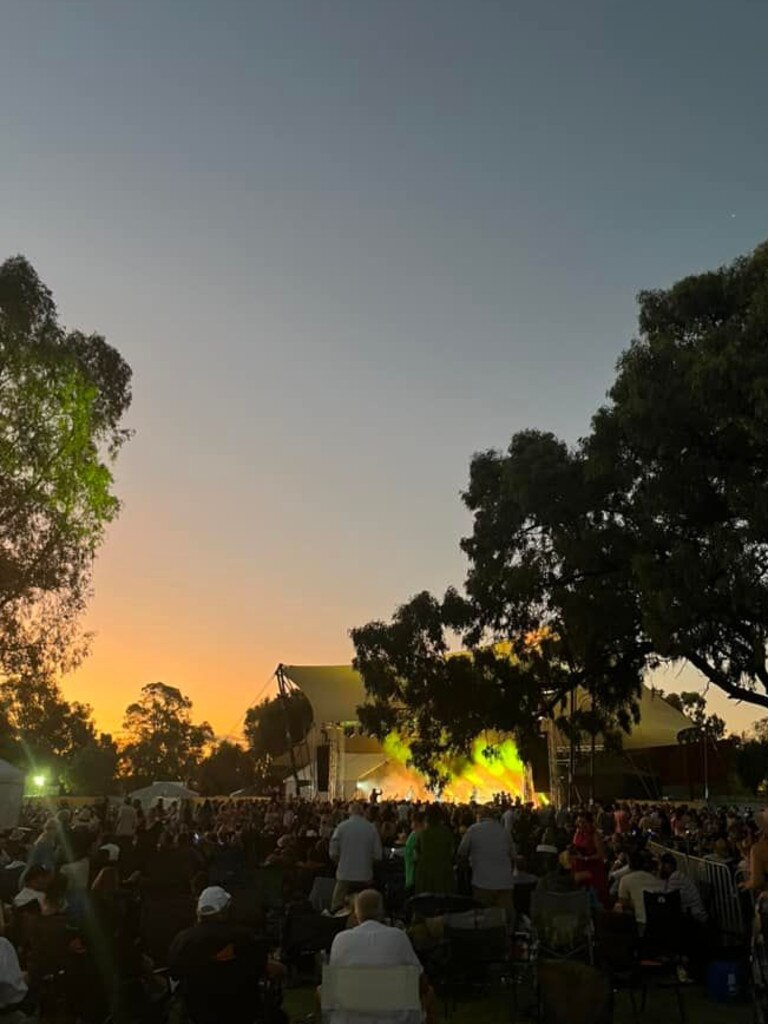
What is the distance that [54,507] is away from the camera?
24344mm

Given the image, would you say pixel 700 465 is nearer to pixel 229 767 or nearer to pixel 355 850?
pixel 355 850

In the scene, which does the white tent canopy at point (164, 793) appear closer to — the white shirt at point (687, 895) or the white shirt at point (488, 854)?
the white shirt at point (488, 854)

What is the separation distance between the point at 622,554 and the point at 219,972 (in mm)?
15928

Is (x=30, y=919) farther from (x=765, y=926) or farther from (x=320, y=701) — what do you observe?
(x=320, y=701)

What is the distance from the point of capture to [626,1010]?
7680 millimetres

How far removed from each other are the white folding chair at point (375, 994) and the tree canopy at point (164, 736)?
359 ft

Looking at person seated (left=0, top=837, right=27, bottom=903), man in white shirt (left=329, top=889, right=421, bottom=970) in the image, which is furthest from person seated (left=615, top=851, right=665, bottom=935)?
person seated (left=0, top=837, right=27, bottom=903)

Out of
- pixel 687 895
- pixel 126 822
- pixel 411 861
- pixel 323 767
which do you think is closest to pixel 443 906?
pixel 411 861

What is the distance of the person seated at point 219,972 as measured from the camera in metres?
4.83

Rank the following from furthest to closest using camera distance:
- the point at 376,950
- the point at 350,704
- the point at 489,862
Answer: the point at 350,704 < the point at 489,862 < the point at 376,950

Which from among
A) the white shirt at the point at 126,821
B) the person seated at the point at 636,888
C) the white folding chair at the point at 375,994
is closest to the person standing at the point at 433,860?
the person seated at the point at 636,888

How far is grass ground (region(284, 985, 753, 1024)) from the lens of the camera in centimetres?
727

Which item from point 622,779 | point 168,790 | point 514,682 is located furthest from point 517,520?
point 622,779

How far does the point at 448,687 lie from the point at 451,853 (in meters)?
13.4
